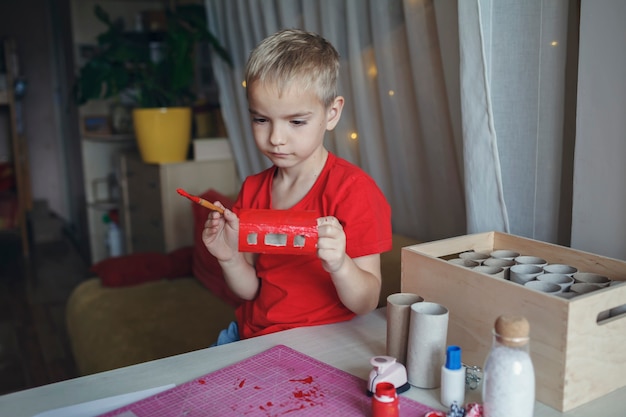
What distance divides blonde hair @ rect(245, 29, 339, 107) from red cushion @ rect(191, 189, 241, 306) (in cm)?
104

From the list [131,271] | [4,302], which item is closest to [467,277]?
[131,271]

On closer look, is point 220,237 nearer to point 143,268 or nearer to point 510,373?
point 510,373

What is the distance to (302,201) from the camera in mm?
1077

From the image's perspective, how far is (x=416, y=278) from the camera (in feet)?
3.13

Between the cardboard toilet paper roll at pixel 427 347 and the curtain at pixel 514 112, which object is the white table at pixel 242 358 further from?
the curtain at pixel 514 112

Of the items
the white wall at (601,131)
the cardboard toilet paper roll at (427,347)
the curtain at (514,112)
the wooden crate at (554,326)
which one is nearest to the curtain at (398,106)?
the curtain at (514,112)

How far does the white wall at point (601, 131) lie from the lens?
0.99m

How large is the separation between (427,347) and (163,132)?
201 centimetres

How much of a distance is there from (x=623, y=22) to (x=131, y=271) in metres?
1.85

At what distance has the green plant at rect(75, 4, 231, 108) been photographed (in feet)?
8.05

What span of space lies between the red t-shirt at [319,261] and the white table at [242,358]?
69 millimetres

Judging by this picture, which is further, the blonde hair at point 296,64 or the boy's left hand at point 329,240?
the blonde hair at point 296,64

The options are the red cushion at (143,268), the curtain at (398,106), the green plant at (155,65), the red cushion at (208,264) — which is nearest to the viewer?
the curtain at (398,106)

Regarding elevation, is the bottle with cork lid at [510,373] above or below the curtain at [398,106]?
below
